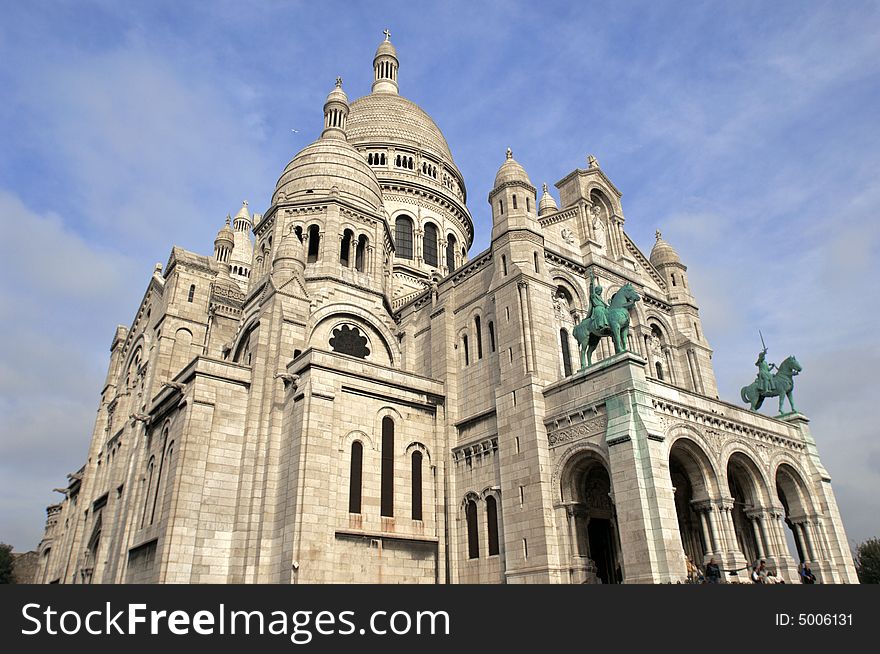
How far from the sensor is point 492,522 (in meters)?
26.8

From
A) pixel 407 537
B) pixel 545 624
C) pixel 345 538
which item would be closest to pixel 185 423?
pixel 345 538

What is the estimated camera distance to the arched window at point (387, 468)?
27.4m

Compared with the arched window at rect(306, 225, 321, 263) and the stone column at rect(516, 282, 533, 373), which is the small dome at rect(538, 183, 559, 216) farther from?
the arched window at rect(306, 225, 321, 263)

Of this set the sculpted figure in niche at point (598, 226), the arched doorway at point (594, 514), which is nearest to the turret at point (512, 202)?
the sculpted figure in niche at point (598, 226)

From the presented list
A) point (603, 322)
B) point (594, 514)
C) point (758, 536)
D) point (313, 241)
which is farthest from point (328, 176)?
point (758, 536)

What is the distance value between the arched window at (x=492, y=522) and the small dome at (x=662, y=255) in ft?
63.3

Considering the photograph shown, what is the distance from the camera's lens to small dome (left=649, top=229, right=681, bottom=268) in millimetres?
38406

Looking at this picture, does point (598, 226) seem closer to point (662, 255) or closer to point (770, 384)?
point (662, 255)

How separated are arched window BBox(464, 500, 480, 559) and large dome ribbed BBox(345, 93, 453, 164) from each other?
121ft

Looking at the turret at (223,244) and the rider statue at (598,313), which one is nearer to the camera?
the rider statue at (598,313)

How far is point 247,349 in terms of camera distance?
33125mm

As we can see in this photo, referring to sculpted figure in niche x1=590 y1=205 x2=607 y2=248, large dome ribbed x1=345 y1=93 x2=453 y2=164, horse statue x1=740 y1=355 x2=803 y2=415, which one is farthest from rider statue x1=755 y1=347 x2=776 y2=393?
large dome ribbed x1=345 y1=93 x2=453 y2=164

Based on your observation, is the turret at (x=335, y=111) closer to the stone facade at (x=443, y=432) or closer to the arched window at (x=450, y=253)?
the stone facade at (x=443, y=432)

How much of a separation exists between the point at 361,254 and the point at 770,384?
23520 mm
